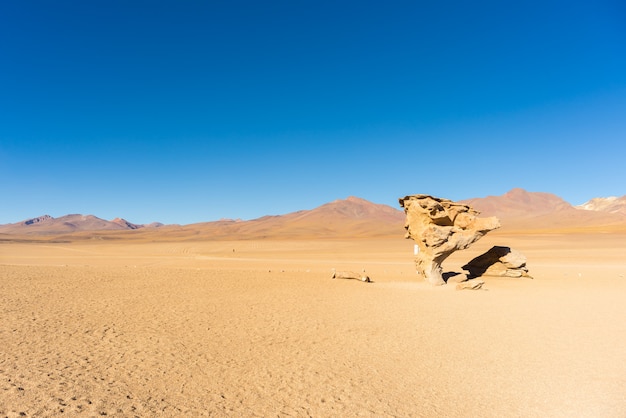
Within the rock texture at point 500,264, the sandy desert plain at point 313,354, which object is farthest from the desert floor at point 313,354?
the rock texture at point 500,264

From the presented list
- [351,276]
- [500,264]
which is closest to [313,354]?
[351,276]

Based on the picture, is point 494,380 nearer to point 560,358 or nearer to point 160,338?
point 560,358

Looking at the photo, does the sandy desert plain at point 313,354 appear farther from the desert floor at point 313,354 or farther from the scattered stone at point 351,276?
the scattered stone at point 351,276

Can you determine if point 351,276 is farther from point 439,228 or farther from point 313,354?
point 313,354

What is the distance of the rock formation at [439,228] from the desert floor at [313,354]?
3394 mm

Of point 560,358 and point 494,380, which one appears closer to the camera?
point 494,380

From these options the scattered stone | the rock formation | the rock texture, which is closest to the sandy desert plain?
the rock formation

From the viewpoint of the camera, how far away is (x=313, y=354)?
9633mm

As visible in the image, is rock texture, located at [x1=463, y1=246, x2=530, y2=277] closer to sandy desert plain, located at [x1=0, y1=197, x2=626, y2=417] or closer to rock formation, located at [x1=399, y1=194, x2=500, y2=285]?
rock formation, located at [x1=399, y1=194, x2=500, y2=285]

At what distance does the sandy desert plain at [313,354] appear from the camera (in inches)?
270

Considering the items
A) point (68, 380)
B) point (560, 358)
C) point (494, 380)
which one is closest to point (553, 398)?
point (494, 380)

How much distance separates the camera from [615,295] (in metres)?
17.4

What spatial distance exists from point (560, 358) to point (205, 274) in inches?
871

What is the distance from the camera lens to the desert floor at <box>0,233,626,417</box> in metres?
6.86
